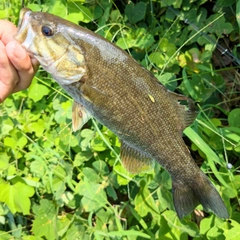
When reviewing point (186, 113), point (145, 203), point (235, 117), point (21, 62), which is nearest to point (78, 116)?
point (21, 62)

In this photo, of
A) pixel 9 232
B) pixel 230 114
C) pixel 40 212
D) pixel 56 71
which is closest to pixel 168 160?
pixel 56 71

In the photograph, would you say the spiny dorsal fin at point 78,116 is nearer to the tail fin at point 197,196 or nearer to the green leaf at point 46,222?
the tail fin at point 197,196

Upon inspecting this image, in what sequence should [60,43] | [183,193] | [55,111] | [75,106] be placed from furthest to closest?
[55,111] < [183,193] < [75,106] < [60,43]

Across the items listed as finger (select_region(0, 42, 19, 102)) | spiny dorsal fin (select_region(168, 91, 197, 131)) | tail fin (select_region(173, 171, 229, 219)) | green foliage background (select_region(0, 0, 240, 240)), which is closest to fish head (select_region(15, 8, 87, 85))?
finger (select_region(0, 42, 19, 102))

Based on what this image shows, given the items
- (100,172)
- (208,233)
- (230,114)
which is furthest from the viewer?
(100,172)

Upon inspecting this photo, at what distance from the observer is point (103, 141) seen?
219 cm

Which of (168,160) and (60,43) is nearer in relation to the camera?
(60,43)

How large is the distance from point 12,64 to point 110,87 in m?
0.36

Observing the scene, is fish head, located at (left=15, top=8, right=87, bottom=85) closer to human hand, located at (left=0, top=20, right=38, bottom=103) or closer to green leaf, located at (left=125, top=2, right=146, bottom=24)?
human hand, located at (left=0, top=20, right=38, bottom=103)

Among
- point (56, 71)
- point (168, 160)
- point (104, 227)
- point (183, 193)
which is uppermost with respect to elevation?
point (56, 71)

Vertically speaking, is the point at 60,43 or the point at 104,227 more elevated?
the point at 60,43

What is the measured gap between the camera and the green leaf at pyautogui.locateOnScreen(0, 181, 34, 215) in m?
2.34

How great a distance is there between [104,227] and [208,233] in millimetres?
526

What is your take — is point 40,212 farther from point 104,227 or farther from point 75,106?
point 75,106
